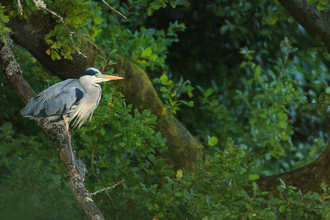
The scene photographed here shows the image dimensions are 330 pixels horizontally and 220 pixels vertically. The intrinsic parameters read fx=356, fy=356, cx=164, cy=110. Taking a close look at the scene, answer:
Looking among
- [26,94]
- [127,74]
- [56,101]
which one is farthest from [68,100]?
[127,74]

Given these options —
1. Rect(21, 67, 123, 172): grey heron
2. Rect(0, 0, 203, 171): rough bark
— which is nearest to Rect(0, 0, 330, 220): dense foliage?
Rect(0, 0, 203, 171): rough bark

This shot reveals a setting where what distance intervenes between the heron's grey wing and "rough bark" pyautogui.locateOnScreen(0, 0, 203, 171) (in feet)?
1.67

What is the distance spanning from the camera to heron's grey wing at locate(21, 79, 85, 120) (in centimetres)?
185

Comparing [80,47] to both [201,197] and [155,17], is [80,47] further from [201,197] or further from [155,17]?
[155,17]

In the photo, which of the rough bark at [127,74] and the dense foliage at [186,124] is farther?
the rough bark at [127,74]

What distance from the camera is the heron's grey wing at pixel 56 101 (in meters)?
1.85

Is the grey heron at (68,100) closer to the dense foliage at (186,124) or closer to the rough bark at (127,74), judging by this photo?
the dense foliage at (186,124)

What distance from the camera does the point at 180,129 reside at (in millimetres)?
2908

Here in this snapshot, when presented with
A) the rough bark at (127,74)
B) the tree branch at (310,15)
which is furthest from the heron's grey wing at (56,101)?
the tree branch at (310,15)

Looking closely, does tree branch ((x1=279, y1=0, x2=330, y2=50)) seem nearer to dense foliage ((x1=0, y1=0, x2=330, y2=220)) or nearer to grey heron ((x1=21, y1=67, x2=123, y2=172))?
dense foliage ((x1=0, y1=0, x2=330, y2=220))

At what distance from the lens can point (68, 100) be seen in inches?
73.3

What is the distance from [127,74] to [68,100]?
81 cm

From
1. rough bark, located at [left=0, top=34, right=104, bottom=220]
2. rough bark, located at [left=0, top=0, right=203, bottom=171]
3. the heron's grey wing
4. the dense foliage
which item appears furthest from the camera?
rough bark, located at [left=0, top=0, right=203, bottom=171]

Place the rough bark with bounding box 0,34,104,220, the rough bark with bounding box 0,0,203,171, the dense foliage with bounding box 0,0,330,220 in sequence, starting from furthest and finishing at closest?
1. the rough bark with bounding box 0,0,203,171
2. the dense foliage with bounding box 0,0,330,220
3. the rough bark with bounding box 0,34,104,220
